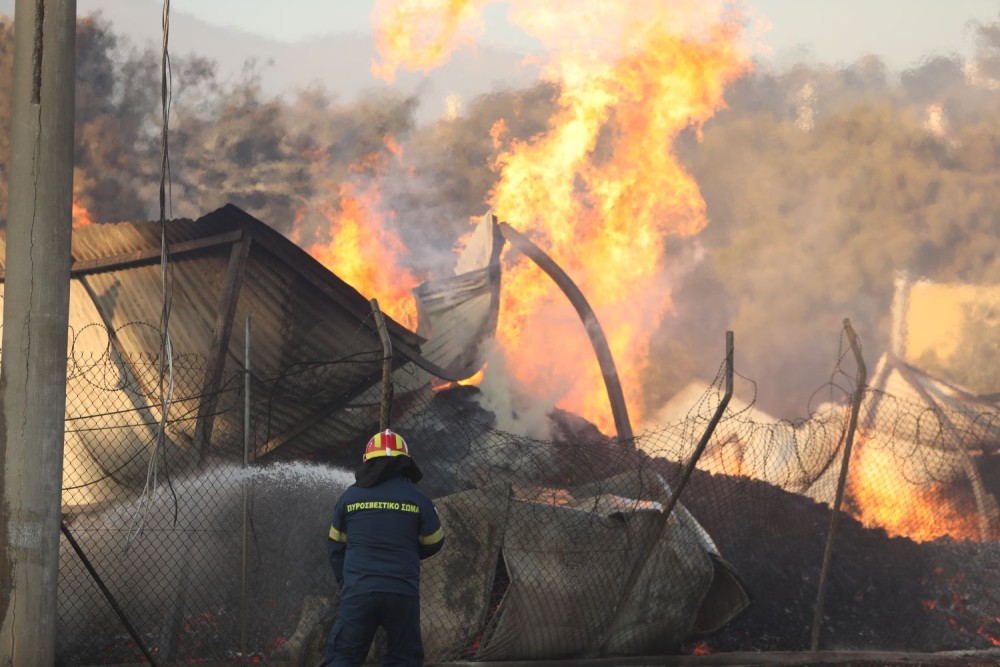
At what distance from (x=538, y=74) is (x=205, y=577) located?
16670 millimetres

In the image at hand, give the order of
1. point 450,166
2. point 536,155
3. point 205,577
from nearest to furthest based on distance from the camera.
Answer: point 205,577 → point 536,155 → point 450,166

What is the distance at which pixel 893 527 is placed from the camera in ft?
51.3

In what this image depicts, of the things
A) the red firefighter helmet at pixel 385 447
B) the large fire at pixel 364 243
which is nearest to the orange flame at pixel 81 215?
the large fire at pixel 364 243

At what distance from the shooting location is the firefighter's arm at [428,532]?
6.36 m

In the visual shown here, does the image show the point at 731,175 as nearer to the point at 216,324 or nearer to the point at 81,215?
the point at 81,215

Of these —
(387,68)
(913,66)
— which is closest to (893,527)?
(913,66)

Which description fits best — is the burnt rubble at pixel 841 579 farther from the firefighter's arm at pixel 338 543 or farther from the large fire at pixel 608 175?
the large fire at pixel 608 175

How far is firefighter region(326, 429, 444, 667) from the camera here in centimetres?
595

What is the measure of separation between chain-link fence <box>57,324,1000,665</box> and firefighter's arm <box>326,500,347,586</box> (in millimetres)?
1845

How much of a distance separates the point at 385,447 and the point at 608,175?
16568 mm

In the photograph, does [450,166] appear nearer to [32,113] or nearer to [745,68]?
[745,68]

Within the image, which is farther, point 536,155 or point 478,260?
point 536,155

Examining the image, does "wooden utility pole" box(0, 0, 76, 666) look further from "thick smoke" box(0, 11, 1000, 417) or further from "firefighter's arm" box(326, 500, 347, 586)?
"thick smoke" box(0, 11, 1000, 417)

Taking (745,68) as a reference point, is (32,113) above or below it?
below
